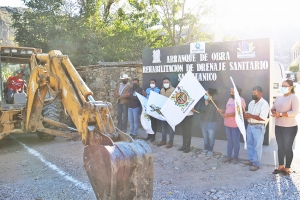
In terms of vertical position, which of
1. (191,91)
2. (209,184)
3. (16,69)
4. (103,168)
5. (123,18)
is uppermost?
(123,18)

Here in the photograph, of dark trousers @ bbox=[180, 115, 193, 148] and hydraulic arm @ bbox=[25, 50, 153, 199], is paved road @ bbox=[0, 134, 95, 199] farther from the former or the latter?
dark trousers @ bbox=[180, 115, 193, 148]

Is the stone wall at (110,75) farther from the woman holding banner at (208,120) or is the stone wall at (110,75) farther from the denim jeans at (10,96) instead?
the woman holding banner at (208,120)

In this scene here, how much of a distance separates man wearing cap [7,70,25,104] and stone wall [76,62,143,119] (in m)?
3.40

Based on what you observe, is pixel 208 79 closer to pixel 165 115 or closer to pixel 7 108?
pixel 165 115

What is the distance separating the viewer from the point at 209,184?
18.8 feet

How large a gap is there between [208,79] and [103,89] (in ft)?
14.8

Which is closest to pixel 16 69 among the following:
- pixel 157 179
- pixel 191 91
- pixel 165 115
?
pixel 165 115

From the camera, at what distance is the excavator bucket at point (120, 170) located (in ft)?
11.5

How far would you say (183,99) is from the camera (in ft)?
26.3

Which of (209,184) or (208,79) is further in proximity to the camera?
(208,79)

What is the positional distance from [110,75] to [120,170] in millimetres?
8534

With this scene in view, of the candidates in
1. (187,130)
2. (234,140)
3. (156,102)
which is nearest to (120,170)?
(234,140)

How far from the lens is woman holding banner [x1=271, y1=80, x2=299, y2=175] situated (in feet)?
19.6

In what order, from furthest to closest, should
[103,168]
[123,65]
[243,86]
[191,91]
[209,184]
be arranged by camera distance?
[123,65] → [243,86] → [191,91] → [209,184] → [103,168]
